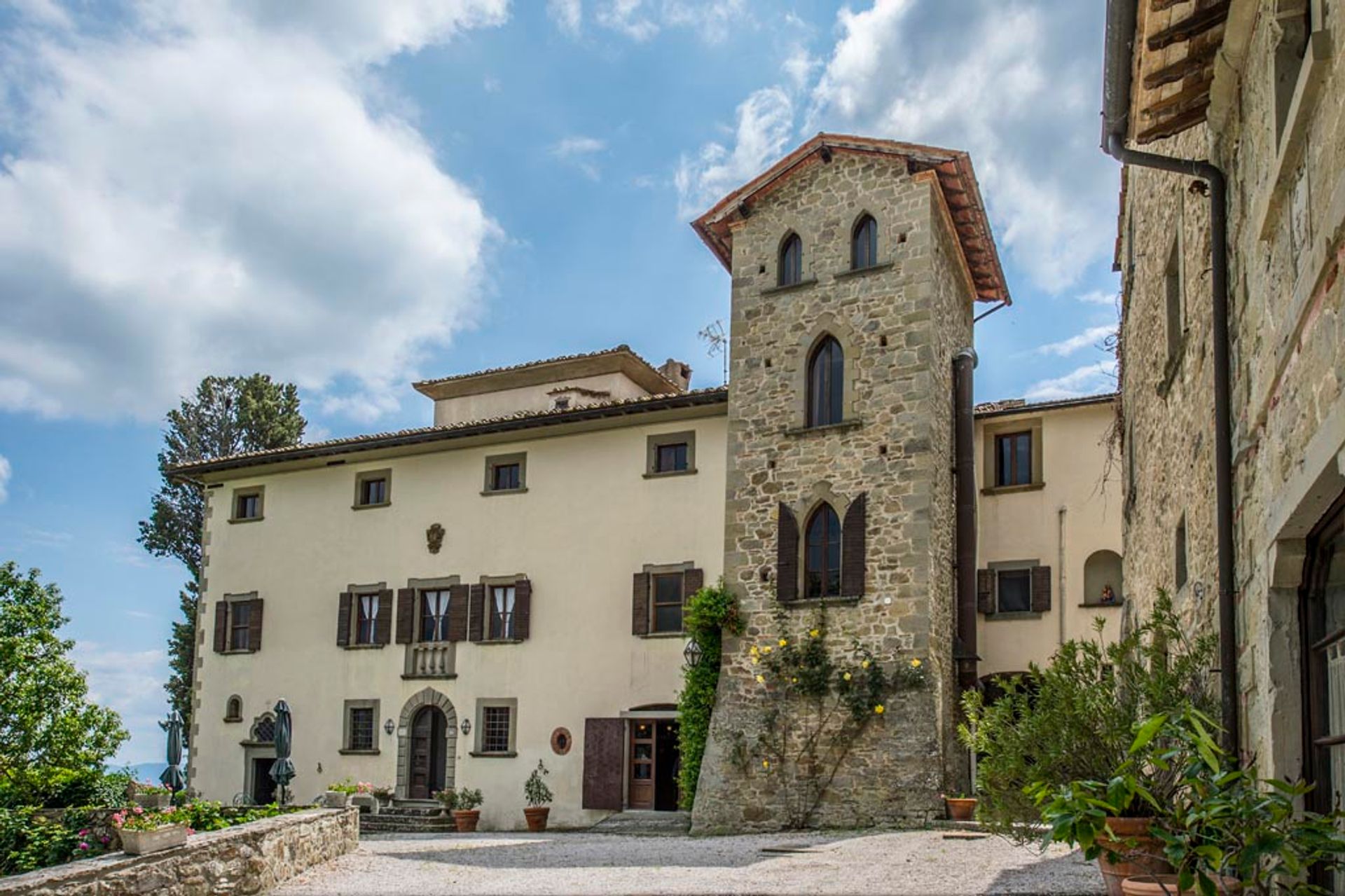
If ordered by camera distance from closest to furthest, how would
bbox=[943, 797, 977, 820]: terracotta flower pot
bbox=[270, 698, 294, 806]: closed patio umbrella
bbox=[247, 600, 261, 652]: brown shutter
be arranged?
1. bbox=[270, 698, 294, 806]: closed patio umbrella
2. bbox=[943, 797, 977, 820]: terracotta flower pot
3. bbox=[247, 600, 261, 652]: brown shutter

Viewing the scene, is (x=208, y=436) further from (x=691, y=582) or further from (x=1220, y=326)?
(x=1220, y=326)

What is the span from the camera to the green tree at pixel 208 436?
3722cm

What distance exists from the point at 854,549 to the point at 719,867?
23.5 feet

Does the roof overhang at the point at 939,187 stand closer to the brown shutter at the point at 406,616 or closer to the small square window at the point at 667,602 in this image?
the small square window at the point at 667,602

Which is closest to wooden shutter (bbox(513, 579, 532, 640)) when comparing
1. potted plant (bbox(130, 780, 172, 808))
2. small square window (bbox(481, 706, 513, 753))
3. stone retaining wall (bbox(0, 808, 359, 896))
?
small square window (bbox(481, 706, 513, 753))

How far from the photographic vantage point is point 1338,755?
5.75m

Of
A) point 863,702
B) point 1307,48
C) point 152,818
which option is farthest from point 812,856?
point 1307,48

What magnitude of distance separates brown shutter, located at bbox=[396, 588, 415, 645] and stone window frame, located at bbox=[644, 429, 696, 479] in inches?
216

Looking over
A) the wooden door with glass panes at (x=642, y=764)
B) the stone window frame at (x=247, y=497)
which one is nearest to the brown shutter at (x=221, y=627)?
the stone window frame at (x=247, y=497)

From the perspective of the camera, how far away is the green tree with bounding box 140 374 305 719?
3722 cm

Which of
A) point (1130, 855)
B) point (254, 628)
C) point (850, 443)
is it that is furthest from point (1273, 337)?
point (254, 628)

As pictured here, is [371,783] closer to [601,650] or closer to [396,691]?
[396,691]

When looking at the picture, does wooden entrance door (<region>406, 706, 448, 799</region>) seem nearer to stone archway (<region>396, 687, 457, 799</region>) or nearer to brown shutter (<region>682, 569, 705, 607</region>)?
stone archway (<region>396, 687, 457, 799</region>)

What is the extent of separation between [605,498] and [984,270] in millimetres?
7933
